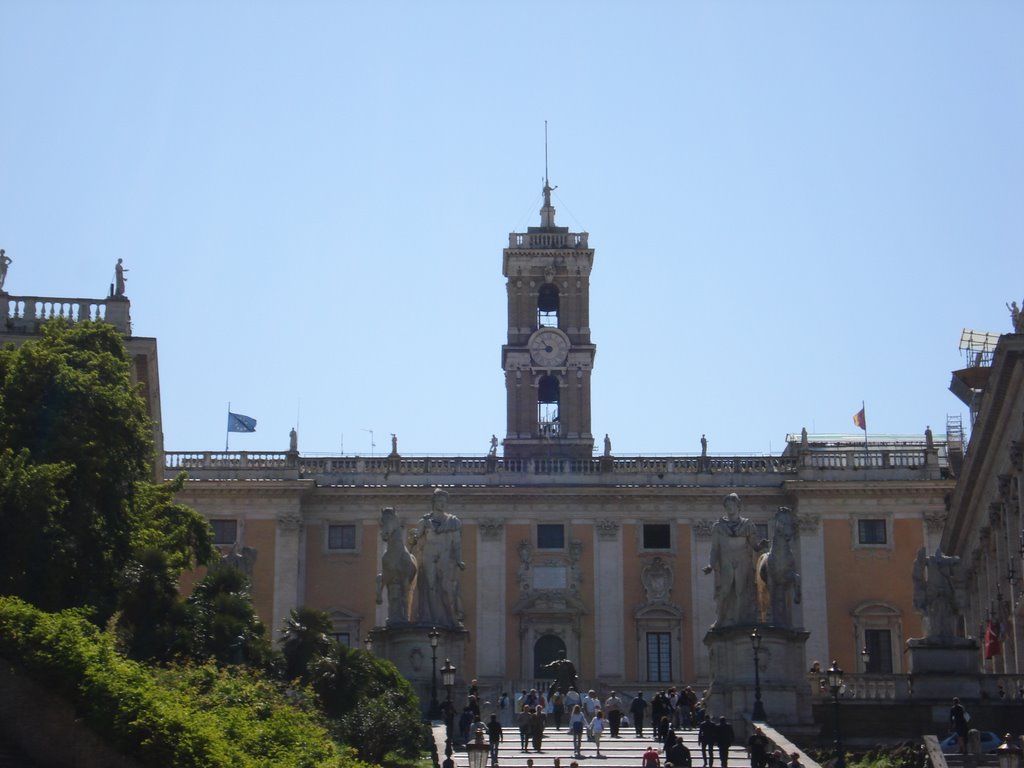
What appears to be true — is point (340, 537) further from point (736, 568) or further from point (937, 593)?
point (937, 593)

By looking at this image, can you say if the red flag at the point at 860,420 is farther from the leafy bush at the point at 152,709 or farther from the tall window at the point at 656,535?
the leafy bush at the point at 152,709

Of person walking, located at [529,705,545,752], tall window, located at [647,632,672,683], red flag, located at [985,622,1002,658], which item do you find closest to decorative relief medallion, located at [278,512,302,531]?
tall window, located at [647,632,672,683]

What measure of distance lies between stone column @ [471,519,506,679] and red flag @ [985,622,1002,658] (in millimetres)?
19500

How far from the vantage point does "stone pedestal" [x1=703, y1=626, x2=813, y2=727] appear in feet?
122

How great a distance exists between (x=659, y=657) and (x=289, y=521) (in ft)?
44.4

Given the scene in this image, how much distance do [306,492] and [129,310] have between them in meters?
21.6

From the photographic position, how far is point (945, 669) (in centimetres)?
3812

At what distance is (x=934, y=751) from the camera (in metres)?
29.0

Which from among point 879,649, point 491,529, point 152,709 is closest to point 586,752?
point 152,709

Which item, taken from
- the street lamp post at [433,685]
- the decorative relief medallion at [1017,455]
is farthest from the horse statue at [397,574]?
the decorative relief medallion at [1017,455]

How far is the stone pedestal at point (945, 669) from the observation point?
3794cm

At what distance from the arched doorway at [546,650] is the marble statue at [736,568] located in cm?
2756

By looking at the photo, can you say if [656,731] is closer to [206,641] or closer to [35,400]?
[206,641]

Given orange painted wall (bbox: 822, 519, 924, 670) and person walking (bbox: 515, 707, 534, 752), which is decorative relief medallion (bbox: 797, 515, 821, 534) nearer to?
orange painted wall (bbox: 822, 519, 924, 670)
